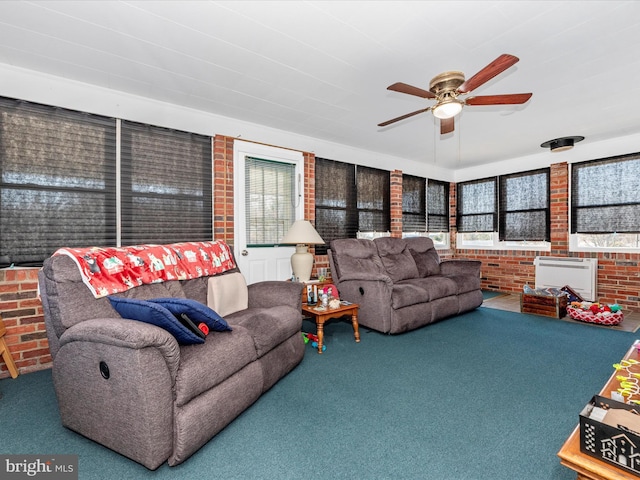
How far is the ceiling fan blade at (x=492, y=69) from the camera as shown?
6.04 feet

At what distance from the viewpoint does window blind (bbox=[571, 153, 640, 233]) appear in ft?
14.1

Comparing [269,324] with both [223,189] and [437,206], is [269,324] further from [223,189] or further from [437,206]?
[437,206]

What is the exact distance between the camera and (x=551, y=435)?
166 cm

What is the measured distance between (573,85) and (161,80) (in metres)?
3.63

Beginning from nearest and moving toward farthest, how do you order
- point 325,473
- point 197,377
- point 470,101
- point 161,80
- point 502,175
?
1. point 325,473
2. point 197,377
3. point 470,101
4. point 161,80
5. point 502,175

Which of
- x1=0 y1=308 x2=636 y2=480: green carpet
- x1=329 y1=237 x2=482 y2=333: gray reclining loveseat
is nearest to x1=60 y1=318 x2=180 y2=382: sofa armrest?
x1=0 y1=308 x2=636 y2=480: green carpet

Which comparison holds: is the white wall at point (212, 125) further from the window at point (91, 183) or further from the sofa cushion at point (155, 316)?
the sofa cushion at point (155, 316)

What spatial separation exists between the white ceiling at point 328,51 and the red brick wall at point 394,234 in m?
0.93

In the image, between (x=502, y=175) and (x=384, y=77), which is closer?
(x=384, y=77)

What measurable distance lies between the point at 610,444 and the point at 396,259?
3296 mm

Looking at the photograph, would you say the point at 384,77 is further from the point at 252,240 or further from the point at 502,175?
the point at 502,175

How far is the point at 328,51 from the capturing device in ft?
7.47

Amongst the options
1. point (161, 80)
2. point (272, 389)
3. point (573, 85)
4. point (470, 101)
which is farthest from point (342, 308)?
point (573, 85)

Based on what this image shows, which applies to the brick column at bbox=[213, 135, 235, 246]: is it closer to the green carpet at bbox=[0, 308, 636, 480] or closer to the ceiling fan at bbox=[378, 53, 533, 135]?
the green carpet at bbox=[0, 308, 636, 480]
